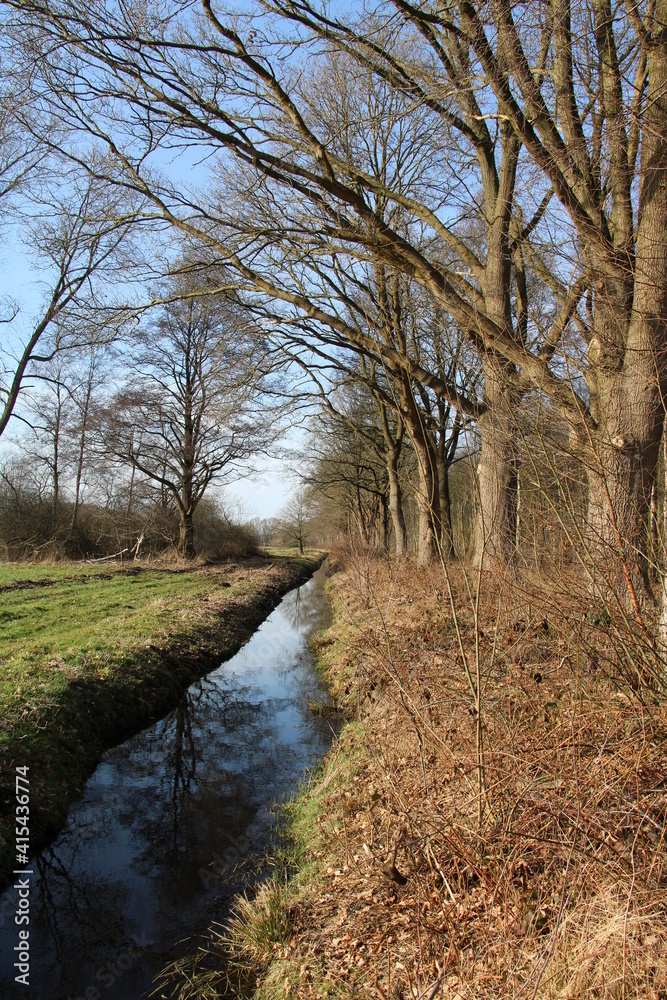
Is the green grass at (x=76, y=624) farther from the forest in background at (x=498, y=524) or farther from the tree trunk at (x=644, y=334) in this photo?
the tree trunk at (x=644, y=334)

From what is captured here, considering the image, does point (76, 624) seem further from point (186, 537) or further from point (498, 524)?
point (186, 537)

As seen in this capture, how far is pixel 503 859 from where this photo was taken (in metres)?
3.04

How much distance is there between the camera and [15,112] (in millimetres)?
7480

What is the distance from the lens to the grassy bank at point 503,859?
99.7 inches

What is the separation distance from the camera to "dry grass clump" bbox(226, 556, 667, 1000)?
2.52 metres

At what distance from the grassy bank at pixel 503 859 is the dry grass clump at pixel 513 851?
1 centimetres

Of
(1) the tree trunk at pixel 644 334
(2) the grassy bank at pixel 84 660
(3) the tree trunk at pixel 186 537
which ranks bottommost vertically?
(2) the grassy bank at pixel 84 660

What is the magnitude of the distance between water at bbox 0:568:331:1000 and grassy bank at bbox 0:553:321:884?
33cm

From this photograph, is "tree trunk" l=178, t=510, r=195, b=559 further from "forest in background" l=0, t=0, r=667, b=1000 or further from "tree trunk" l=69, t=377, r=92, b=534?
"forest in background" l=0, t=0, r=667, b=1000

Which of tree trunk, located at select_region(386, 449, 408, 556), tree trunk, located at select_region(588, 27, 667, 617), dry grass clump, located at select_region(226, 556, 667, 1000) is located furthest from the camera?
tree trunk, located at select_region(386, 449, 408, 556)

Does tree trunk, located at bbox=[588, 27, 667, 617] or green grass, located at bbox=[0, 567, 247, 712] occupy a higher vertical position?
tree trunk, located at bbox=[588, 27, 667, 617]

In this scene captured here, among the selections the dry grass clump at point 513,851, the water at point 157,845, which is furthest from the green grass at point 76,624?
the dry grass clump at point 513,851

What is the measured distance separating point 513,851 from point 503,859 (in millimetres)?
72

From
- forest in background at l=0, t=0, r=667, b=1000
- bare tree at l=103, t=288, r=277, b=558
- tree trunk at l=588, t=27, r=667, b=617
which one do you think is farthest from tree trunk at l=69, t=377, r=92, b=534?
tree trunk at l=588, t=27, r=667, b=617
